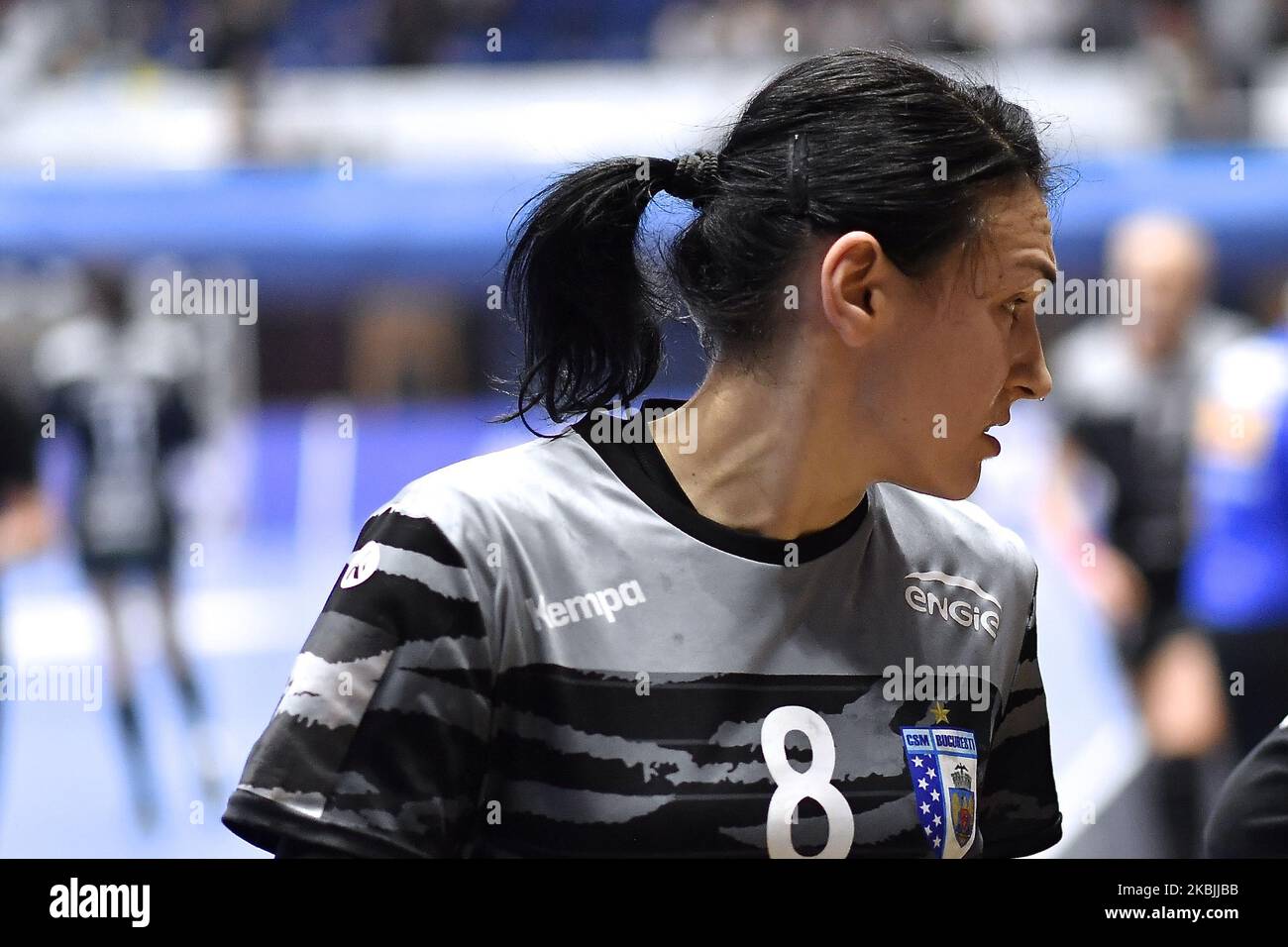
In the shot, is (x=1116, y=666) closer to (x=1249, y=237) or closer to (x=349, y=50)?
(x=1249, y=237)

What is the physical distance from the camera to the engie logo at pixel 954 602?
1.28 meters

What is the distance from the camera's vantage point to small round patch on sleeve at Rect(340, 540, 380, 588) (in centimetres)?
112

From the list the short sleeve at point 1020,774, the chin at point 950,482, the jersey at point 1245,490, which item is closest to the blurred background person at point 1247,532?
the jersey at point 1245,490

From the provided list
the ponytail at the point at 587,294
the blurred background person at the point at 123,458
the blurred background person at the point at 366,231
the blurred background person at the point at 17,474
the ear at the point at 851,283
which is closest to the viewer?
the ear at the point at 851,283

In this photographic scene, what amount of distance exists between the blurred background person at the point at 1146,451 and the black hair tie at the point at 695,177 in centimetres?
238

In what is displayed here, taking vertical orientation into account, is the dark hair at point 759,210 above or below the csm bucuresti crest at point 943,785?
above

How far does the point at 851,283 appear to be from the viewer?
3.92ft

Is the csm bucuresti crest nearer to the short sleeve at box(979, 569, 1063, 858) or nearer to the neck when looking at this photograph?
the short sleeve at box(979, 569, 1063, 858)

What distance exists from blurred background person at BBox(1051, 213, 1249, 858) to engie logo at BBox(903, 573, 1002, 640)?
2.20 metres

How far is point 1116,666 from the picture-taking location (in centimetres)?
380

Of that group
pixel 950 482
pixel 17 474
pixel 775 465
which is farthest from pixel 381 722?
pixel 17 474

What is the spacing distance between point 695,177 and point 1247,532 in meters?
2.02

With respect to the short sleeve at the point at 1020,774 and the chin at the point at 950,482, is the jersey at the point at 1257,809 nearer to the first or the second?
the short sleeve at the point at 1020,774
